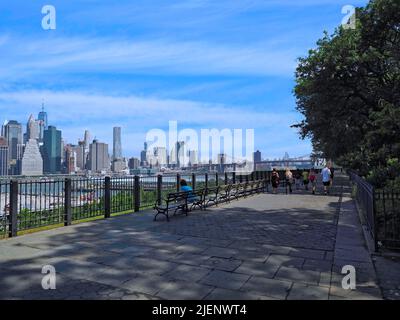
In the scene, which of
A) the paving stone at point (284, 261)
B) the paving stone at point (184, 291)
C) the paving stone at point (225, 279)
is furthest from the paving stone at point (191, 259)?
the paving stone at point (284, 261)

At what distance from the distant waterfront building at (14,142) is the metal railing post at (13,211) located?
704 inches

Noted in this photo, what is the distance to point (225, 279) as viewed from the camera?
16.3ft

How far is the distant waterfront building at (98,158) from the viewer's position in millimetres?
36662

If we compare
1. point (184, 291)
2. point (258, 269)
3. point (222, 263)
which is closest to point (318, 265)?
point (258, 269)

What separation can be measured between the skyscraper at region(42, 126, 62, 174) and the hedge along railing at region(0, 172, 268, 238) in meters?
17.6

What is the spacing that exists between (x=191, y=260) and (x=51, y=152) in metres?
26.3

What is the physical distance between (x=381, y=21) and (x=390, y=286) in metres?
20.7

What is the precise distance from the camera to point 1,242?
740cm

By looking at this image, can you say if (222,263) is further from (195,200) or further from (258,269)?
(195,200)


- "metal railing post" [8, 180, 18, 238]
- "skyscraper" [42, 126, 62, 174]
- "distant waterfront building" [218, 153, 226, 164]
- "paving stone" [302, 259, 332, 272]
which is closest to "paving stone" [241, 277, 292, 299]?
"paving stone" [302, 259, 332, 272]

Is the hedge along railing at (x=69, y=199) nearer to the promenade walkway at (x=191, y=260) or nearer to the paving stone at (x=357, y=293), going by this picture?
the promenade walkway at (x=191, y=260)

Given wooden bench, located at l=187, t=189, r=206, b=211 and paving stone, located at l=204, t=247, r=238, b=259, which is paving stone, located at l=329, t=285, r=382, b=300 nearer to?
paving stone, located at l=204, t=247, r=238, b=259
